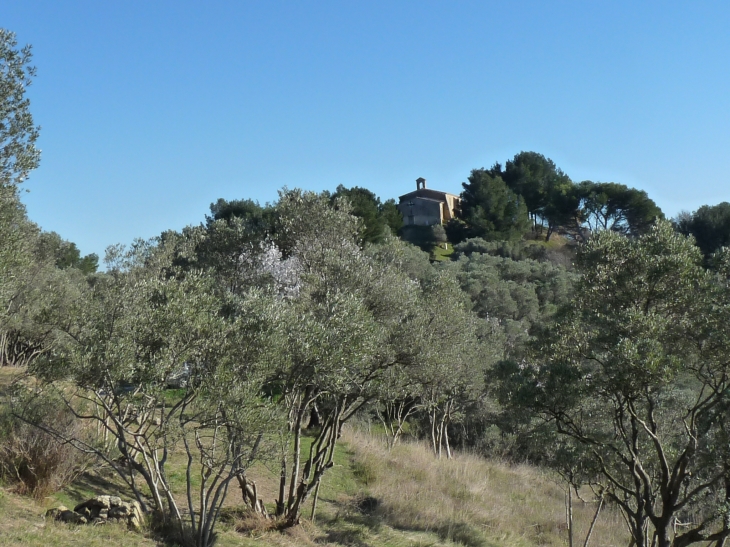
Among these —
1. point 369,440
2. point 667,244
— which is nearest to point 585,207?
point 369,440

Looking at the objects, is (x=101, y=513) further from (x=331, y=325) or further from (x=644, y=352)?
(x=644, y=352)

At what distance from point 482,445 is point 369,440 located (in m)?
9.04

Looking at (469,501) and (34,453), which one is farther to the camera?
(469,501)

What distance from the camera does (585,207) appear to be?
2884 inches

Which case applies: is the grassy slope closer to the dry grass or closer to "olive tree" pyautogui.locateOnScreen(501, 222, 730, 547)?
the dry grass

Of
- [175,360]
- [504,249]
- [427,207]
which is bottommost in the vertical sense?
[175,360]

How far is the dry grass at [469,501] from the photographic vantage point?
19.7 meters

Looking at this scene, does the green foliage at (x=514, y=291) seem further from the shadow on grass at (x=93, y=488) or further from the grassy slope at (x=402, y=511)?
the shadow on grass at (x=93, y=488)

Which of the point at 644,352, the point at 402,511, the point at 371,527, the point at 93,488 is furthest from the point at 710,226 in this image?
the point at 93,488

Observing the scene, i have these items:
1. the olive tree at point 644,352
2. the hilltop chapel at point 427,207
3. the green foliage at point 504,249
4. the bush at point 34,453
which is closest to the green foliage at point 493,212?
the green foliage at point 504,249

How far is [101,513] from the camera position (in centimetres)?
1338

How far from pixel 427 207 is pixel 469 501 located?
227 feet

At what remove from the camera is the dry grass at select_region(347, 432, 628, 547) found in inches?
776

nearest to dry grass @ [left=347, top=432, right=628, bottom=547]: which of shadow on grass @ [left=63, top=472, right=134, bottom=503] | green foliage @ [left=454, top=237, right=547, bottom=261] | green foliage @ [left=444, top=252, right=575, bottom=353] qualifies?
Answer: shadow on grass @ [left=63, top=472, right=134, bottom=503]
